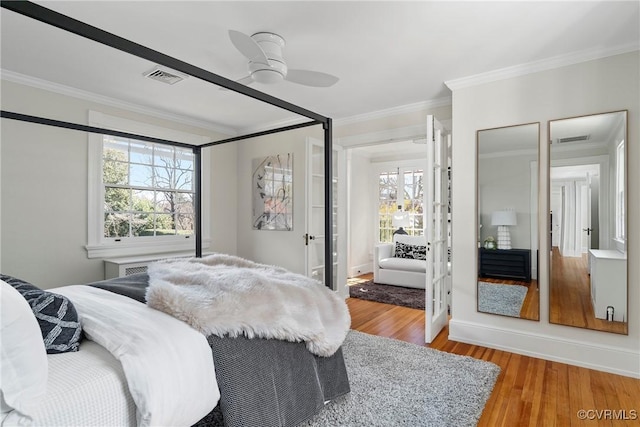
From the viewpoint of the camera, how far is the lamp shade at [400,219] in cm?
652

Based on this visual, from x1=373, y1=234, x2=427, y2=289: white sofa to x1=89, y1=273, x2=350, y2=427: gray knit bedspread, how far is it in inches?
133

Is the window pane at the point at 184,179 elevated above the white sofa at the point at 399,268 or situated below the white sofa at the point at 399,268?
above

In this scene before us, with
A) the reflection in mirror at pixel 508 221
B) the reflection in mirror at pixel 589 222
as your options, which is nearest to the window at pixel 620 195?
the reflection in mirror at pixel 589 222

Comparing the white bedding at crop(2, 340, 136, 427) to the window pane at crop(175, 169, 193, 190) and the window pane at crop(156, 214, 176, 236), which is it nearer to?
the window pane at crop(156, 214, 176, 236)

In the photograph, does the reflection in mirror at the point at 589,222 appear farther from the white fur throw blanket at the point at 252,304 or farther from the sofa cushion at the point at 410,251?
the sofa cushion at the point at 410,251

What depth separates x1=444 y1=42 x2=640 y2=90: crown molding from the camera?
2514 millimetres

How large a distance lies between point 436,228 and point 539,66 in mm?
1591

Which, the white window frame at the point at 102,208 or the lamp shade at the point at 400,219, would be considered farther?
the lamp shade at the point at 400,219

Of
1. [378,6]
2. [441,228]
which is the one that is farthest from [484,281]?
[378,6]

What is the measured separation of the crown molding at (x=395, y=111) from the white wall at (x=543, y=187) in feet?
1.45

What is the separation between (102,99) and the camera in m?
3.58

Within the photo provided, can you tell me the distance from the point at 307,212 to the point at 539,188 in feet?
7.54

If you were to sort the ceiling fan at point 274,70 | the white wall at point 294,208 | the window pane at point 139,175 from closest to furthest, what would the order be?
the ceiling fan at point 274,70 < the window pane at point 139,175 < the white wall at point 294,208

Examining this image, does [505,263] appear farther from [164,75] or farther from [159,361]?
[164,75]
